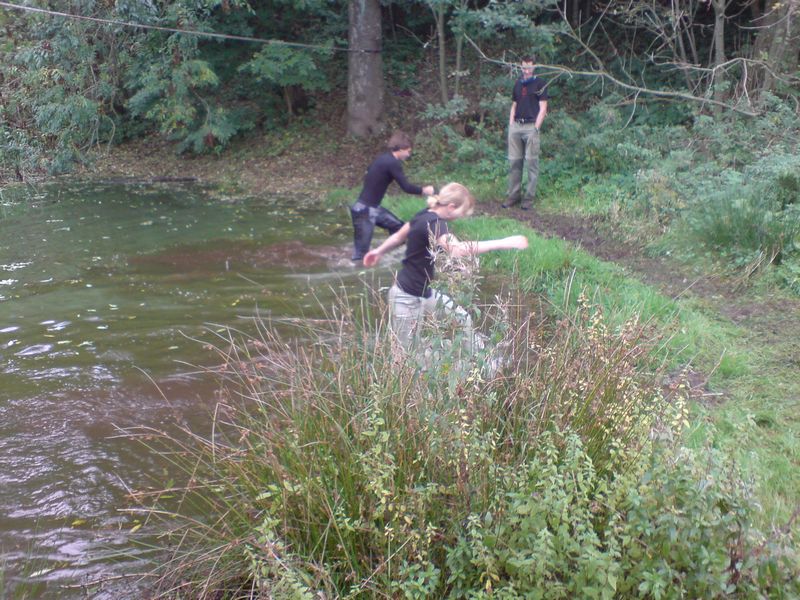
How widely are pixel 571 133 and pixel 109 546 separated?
11.3 m

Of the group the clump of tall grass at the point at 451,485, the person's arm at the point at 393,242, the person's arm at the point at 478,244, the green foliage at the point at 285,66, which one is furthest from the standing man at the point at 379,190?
the green foliage at the point at 285,66

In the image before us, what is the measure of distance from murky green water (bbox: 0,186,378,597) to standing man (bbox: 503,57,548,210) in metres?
3.08

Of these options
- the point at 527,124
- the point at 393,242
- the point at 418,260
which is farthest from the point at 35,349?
the point at 527,124

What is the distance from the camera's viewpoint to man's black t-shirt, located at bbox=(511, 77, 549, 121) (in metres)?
12.4

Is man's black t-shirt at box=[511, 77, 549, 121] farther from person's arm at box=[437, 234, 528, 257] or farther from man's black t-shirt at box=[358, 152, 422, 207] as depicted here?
person's arm at box=[437, 234, 528, 257]

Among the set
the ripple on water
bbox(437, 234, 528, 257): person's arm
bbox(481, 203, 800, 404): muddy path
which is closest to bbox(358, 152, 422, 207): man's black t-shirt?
bbox(481, 203, 800, 404): muddy path

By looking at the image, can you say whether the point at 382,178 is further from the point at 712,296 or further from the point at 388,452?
the point at 388,452

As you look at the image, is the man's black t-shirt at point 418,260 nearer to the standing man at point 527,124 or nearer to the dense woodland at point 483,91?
the dense woodland at point 483,91

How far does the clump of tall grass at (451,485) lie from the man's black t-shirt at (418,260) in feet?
5.33

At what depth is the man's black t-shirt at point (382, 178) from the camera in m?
9.55

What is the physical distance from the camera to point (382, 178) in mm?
9664

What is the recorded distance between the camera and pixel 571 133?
13.8 metres

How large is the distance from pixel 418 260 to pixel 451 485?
262 centimetres

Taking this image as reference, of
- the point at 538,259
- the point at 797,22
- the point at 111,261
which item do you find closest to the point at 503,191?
the point at 538,259
